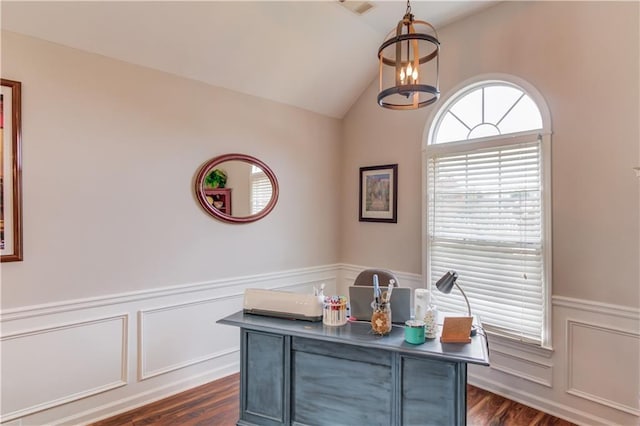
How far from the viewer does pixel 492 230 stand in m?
2.89

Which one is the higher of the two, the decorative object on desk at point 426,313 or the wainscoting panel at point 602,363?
the decorative object on desk at point 426,313

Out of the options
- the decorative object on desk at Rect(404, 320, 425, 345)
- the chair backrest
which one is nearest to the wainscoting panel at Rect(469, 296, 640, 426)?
the chair backrest

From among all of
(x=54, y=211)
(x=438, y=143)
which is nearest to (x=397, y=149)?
(x=438, y=143)

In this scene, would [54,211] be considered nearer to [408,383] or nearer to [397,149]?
[408,383]

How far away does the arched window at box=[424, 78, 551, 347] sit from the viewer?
2656 millimetres

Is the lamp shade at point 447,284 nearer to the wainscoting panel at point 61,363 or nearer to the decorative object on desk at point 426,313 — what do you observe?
the decorative object on desk at point 426,313

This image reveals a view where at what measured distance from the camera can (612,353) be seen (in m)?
2.35

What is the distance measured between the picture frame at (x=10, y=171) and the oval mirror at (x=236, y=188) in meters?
1.15

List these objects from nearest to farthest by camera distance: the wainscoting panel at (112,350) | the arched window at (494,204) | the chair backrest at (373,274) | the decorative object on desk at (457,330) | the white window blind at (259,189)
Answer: the decorative object on desk at (457,330) → the wainscoting panel at (112,350) → the arched window at (494,204) → the chair backrest at (373,274) → the white window blind at (259,189)

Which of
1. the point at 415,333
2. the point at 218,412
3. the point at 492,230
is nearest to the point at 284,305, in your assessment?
the point at 415,333

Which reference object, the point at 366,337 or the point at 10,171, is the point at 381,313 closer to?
the point at 366,337

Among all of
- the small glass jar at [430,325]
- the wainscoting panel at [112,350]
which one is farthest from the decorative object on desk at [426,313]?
the wainscoting panel at [112,350]

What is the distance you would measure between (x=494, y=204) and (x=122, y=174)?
2.90m

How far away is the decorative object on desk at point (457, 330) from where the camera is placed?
1851 millimetres
